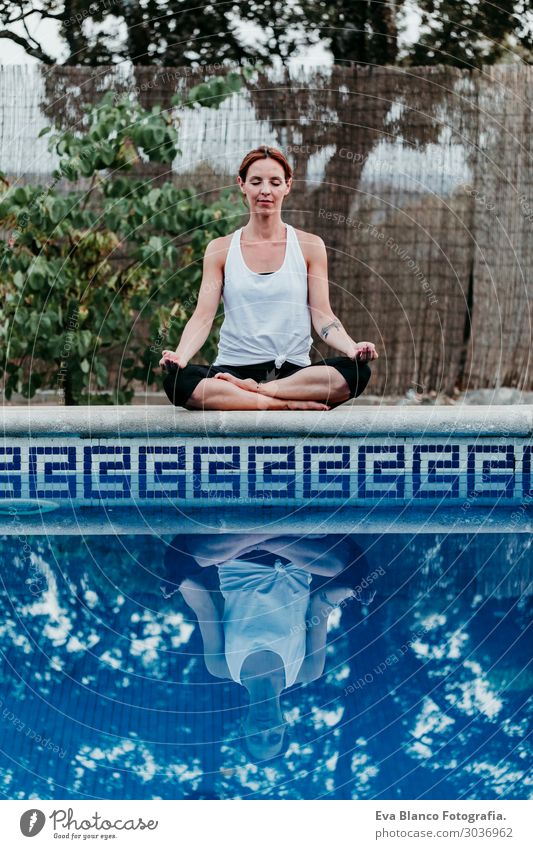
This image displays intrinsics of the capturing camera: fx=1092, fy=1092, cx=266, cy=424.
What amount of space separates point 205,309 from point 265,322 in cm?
28

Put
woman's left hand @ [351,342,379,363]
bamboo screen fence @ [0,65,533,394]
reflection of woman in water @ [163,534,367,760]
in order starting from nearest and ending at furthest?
reflection of woman in water @ [163,534,367,760], woman's left hand @ [351,342,379,363], bamboo screen fence @ [0,65,533,394]

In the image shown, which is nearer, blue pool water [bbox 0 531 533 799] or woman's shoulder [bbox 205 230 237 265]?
blue pool water [bbox 0 531 533 799]

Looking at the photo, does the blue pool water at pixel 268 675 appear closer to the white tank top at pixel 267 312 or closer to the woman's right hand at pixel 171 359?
the woman's right hand at pixel 171 359

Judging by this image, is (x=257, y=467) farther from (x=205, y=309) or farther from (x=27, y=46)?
(x=27, y=46)

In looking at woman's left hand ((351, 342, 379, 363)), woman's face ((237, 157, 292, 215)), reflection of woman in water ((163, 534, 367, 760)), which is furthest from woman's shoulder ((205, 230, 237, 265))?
reflection of woman in water ((163, 534, 367, 760))

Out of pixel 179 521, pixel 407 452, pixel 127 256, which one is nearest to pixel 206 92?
pixel 127 256

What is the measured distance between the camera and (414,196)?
699 centimetres

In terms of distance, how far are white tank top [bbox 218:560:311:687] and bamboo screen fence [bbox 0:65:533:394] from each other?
3.79 metres

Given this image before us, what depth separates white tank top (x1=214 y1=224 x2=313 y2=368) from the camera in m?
4.98

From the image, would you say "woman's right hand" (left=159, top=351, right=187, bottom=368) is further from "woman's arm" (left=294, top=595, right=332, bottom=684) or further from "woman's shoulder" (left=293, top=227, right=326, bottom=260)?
"woman's arm" (left=294, top=595, right=332, bottom=684)

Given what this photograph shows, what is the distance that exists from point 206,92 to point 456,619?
12.8 ft

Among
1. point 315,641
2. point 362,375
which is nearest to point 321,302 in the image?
point 362,375
